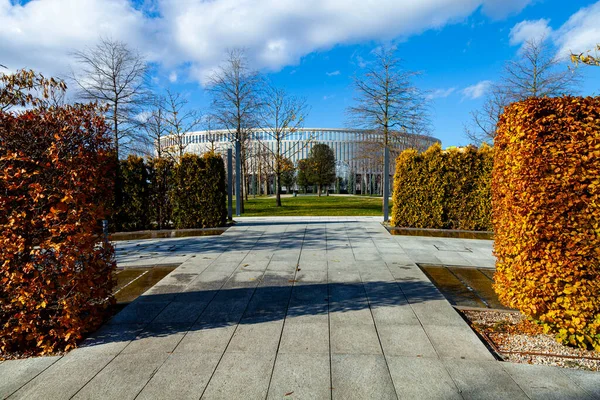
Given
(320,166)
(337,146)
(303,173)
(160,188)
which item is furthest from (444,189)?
(337,146)

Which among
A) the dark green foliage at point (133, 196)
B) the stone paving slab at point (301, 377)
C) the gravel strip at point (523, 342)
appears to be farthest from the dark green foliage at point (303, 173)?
the stone paving slab at point (301, 377)

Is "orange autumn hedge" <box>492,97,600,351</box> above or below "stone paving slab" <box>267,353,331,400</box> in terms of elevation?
above

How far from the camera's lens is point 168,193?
1183 cm

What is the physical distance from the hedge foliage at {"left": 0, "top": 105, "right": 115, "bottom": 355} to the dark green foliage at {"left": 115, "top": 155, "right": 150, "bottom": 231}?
8.37 metres

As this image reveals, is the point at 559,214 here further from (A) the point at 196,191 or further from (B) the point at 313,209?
(B) the point at 313,209

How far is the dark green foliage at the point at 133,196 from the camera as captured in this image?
1159cm

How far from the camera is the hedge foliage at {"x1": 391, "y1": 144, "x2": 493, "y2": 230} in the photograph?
11.1m

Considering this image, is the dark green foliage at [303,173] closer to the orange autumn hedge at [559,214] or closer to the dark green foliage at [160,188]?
the dark green foliage at [160,188]

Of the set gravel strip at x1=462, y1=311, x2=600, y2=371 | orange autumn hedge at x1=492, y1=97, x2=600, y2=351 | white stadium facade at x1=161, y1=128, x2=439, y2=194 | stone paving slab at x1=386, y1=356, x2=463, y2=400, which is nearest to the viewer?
stone paving slab at x1=386, y1=356, x2=463, y2=400

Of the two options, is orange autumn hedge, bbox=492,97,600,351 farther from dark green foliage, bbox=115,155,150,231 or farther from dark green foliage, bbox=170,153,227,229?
dark green foliage, bbox=115,155,150,231

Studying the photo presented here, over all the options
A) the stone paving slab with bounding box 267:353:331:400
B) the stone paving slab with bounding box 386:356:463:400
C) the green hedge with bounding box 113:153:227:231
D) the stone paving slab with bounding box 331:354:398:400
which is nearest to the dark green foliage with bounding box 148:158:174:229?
the green hedge with bounding box 113:153:227:231

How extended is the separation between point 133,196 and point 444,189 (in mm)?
10160

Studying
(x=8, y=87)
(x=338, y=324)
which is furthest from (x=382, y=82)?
(x=338, y=324)

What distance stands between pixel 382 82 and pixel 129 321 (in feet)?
63.1
